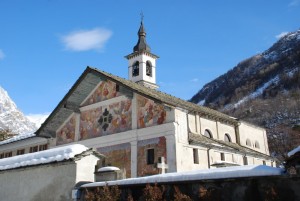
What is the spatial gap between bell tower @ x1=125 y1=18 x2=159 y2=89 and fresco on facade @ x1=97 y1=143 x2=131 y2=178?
33.9ft

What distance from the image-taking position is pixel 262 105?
8975 cm

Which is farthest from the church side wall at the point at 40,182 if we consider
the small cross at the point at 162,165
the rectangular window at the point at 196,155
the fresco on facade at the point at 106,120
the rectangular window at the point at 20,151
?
the rectangular window at the point at 20,151

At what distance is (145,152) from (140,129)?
4.73 feet

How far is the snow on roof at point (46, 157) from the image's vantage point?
33.1 ft

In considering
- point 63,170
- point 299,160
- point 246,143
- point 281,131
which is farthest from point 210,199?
point 281,131

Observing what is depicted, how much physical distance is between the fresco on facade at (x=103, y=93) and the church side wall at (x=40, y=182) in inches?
468

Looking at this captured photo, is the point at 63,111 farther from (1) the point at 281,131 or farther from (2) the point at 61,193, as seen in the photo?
(1) the point at 281,131

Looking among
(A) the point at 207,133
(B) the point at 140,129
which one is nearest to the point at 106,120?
(B) the point at 140,129

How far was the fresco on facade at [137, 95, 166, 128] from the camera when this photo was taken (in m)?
20.2

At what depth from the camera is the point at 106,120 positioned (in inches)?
917

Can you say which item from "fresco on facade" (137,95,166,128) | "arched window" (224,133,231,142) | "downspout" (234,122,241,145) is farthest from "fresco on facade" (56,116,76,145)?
"downspout" (234,122,241,145)

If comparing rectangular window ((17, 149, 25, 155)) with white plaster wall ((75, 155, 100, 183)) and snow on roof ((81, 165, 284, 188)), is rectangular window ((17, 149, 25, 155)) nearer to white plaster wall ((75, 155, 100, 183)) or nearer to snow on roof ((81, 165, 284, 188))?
white plaster wall ((75, 155, 100, 183))

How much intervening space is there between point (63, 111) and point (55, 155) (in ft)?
49.4

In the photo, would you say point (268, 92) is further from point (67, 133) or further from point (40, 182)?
point (40, 182)
